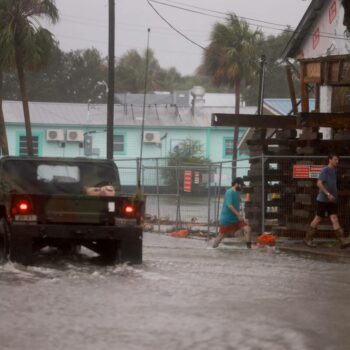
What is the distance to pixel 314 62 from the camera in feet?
70.5

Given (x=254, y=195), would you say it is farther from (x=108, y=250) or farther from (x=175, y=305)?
(x=175, y=305)

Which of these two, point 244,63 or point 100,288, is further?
point 244,63

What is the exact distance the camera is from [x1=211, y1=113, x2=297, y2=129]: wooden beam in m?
21.2

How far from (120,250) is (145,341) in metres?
6.43

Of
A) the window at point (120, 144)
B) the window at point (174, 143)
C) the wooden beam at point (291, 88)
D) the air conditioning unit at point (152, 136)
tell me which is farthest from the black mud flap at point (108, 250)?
the window at point (174, 143)

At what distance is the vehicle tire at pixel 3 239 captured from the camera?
14.1 metres

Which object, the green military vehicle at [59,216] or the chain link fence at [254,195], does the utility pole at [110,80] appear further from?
the green military vehicle at [59,216]

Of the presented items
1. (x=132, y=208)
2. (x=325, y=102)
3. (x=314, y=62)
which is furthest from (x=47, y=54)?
(x=132, y=208)

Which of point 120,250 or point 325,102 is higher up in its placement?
point 325,102

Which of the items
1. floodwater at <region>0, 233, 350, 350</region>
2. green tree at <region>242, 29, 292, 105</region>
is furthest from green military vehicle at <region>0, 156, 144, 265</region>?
green tree at <region>242, 29, 292, 105</region>

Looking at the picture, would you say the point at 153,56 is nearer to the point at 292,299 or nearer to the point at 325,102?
the point at 325,102

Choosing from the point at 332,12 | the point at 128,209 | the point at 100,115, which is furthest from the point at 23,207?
the point at 100,115

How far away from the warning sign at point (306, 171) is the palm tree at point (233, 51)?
30.0 metres

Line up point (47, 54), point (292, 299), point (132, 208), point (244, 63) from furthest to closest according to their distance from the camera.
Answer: point (244, 63)
point (47, 54)
point (132, 208)
point (292, 299)
